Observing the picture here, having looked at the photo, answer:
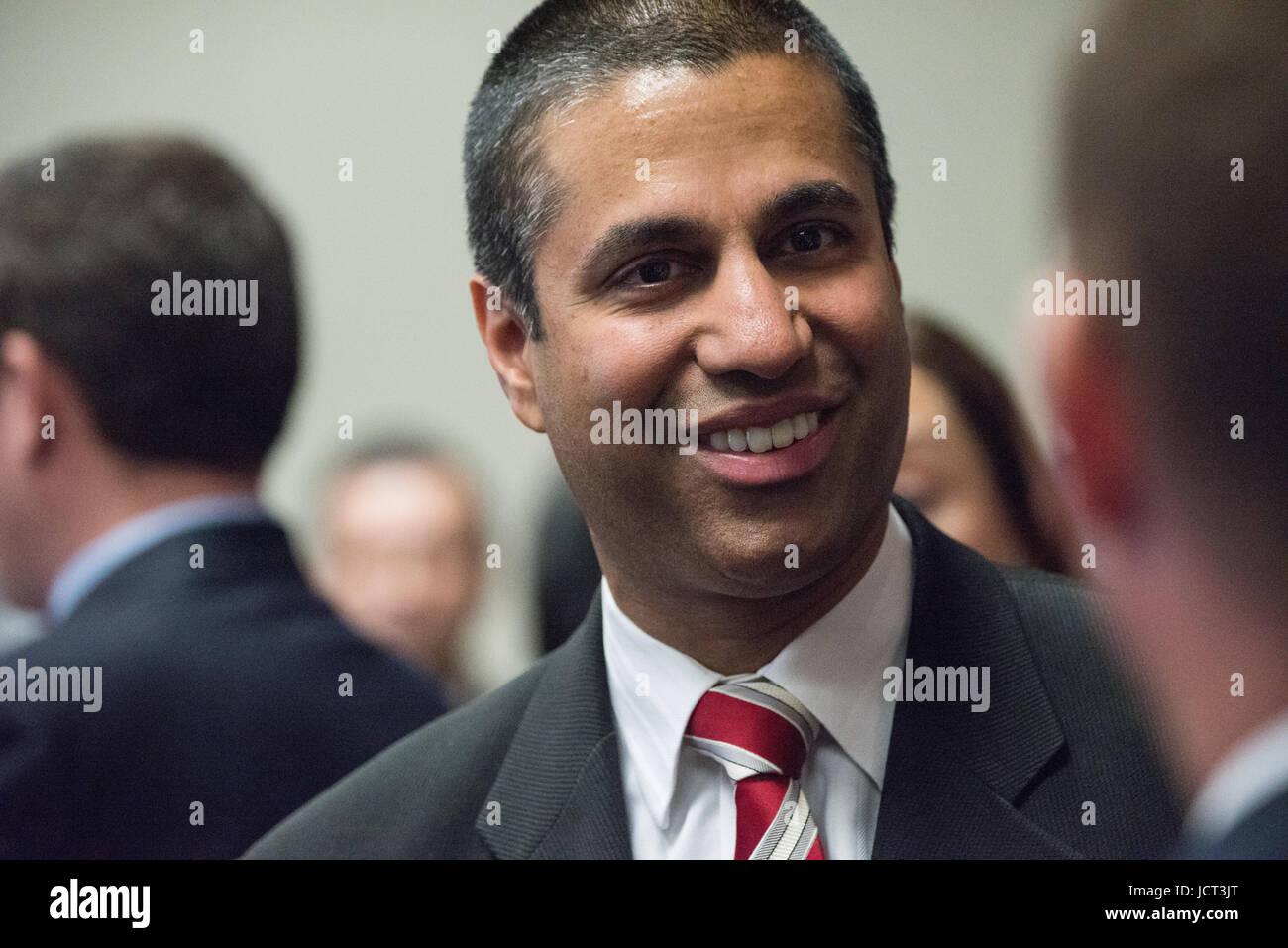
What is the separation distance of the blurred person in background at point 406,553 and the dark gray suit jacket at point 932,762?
20cm

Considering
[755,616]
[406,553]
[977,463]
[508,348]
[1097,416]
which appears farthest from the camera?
[406,553]

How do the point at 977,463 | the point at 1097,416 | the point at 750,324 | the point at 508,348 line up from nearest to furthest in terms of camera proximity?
the point at 1097,416, the point at 750,324, the point at 508,348, the point at 977,463

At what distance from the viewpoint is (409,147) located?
2.04 metres

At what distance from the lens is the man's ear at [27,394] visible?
2.07 m

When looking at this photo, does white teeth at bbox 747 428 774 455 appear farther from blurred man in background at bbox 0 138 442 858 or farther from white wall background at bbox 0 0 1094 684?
blurred man in background at bbox 0 138 442 858

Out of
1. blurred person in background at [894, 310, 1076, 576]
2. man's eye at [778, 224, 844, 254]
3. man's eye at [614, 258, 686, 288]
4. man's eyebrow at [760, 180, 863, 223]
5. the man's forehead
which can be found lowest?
blurred person in background at [894, 310, 1076, 576]

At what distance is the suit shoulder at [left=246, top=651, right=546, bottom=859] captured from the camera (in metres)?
1.82

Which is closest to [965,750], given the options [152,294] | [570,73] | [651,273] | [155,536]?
[651,273]

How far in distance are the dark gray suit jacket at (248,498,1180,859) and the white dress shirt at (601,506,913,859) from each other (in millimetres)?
29

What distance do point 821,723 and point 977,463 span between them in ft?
1.70

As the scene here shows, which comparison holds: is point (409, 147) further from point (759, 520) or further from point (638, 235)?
point (759, 520)

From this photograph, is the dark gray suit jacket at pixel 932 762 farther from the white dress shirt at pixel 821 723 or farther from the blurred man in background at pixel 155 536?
the blurred man in background at pixel 155 536

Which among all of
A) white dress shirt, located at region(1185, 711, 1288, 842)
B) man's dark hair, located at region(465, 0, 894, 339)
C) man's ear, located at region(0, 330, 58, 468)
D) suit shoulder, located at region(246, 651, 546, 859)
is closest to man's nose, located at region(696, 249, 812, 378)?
man's dark hair, located at region(465, 0, 894, 339)

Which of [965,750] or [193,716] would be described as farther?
[193,716]
